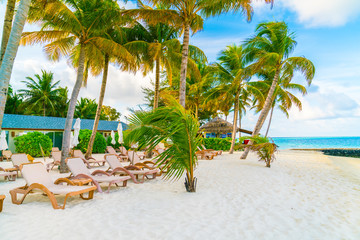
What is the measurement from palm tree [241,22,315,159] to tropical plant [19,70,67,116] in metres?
28.4

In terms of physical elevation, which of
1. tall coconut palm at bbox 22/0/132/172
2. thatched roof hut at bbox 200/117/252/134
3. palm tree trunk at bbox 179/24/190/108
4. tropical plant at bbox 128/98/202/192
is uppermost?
tall coconut palm at bbox 22/0/132/172

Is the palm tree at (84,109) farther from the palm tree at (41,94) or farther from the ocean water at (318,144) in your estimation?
the ocean water at (318,144)

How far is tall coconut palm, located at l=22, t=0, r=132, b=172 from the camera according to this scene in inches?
353

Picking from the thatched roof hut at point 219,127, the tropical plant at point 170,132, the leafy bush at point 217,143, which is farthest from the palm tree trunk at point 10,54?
the thatched roof hut at point 219,127

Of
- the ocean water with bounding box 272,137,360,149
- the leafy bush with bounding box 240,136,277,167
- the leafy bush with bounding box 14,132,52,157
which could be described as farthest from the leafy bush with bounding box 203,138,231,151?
the ocean water with bounding box 272,137,360,149

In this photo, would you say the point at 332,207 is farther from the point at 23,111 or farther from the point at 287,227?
the point at 23,111

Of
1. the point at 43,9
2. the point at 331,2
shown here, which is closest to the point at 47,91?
the point at 43,9

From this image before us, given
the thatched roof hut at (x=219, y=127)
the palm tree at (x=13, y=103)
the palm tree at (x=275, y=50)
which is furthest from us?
the palm tree at (x=13, y=103)

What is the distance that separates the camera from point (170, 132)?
5586 millimetres

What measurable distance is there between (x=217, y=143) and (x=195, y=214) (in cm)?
1811

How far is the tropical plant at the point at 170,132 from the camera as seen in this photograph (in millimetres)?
5441

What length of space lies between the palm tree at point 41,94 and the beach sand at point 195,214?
28.9 m

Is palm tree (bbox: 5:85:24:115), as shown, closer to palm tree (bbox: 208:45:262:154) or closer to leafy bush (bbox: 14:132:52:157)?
leafy bush (bbox: 14:132:52:157)

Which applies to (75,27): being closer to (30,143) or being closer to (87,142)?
(30,143)
